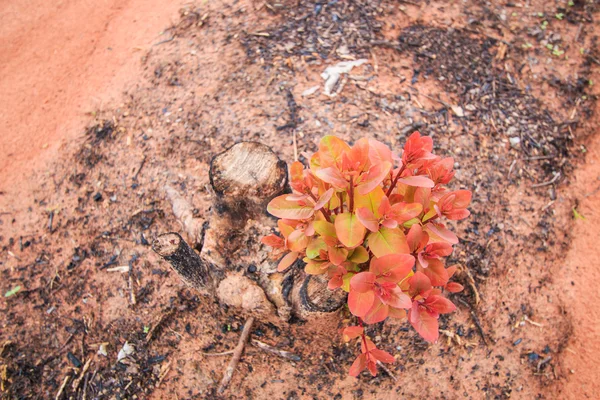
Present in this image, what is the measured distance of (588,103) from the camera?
3688 mm

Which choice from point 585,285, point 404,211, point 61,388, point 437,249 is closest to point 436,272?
point 437,249

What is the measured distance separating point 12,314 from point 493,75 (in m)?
4.21

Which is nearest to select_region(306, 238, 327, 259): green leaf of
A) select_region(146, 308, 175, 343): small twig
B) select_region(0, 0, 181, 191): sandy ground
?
select_region(146, 308, 175, 343): small twig

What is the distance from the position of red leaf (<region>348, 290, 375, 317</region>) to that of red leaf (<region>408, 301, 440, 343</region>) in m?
0.19

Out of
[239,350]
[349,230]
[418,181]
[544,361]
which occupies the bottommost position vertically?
[544,361]

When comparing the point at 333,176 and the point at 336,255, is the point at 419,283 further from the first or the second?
the point at 333,176

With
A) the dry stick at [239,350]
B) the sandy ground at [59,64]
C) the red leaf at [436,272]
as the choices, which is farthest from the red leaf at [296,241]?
the sandy ground at [59,64]

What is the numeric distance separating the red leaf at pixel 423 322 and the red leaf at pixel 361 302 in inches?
7.5

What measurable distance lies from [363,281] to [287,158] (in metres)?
1.57

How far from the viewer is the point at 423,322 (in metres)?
1.67

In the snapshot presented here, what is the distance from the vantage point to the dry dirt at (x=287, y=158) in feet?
8.46

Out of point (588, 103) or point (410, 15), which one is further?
point (410, 15)

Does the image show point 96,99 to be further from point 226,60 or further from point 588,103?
point 588,103

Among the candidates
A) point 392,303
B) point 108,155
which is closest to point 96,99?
point 108,155
